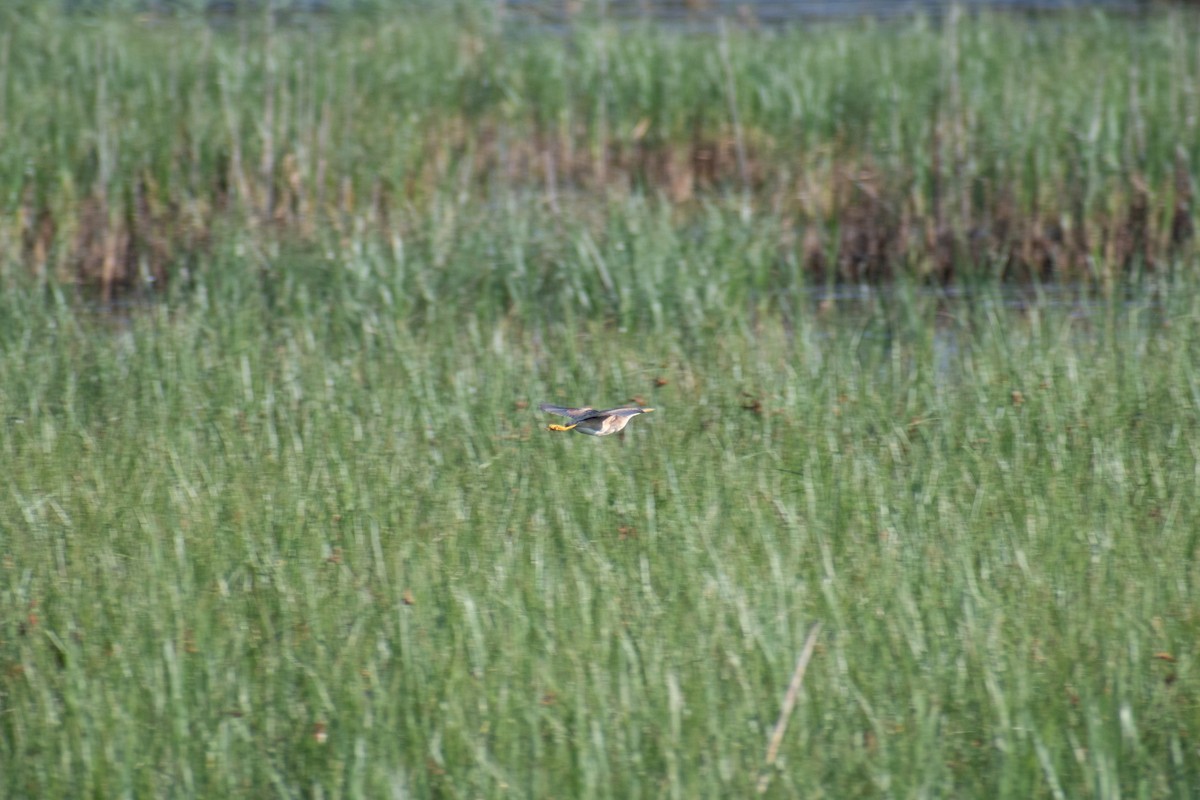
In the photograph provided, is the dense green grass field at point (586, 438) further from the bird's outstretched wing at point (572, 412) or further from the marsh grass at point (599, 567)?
the bird's outstretched wing at point (572, 412)

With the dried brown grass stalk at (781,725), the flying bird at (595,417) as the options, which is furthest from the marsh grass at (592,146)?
the dried brown grass stalk at (781,725)

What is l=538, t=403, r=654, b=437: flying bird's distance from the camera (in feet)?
11.2

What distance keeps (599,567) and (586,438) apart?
75cm

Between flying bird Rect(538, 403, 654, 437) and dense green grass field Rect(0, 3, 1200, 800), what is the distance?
6.1 inches

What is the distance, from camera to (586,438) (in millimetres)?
3859

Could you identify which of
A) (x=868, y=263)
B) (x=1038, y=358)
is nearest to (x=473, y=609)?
(x=1038, y=358)

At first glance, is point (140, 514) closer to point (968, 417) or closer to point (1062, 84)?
point (968, 417)

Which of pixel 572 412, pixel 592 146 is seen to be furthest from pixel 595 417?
pixel 592 146

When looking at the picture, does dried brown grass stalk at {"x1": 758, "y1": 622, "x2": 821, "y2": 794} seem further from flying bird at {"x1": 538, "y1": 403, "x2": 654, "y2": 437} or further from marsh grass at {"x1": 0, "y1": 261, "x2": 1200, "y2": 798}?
flying bird at {"x1": 538, "y1": 403, "x2": 654, "y2": 437}

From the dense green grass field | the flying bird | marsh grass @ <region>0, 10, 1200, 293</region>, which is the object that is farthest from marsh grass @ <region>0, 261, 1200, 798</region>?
marsh grass @ <region>0, 10, 1200, 293</region>

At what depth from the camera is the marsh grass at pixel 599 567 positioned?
102 inches

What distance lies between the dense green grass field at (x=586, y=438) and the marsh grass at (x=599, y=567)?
1cm

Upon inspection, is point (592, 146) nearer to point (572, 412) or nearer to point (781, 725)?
point (572, 412)

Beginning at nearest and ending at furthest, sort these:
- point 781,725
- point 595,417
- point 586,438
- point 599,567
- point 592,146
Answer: point 781,725, point 599,567, point 595,417, point 586,438, point 592,146
